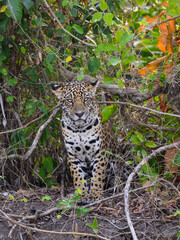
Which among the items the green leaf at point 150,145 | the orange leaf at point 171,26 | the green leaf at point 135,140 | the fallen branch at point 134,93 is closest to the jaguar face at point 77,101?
the fallen branch at point 134,93

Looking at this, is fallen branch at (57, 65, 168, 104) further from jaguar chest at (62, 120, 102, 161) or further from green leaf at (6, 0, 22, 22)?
green leaf at (6, 0, 22, 22)

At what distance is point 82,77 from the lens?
4.88 metres

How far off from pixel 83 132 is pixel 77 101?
49 cm

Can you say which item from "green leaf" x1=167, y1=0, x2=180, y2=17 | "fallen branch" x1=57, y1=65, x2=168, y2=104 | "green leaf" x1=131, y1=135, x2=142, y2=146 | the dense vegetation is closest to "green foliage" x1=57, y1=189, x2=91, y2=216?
the dense vegetation

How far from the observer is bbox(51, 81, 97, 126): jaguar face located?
18.4ft

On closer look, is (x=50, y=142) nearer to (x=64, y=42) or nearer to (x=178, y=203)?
(x=64, y=42)

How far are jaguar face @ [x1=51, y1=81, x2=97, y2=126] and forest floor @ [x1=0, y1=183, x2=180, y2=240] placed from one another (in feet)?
3.80

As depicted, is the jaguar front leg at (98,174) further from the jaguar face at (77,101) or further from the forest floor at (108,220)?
the jaguar face at (77,101)

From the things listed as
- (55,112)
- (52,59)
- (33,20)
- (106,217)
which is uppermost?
(33,20)

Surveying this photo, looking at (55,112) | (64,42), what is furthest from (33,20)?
(55,112)

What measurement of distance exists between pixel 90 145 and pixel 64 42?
1.47m

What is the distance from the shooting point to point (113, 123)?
6328 mm

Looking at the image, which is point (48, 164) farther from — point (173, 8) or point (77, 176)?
point (173, 8)

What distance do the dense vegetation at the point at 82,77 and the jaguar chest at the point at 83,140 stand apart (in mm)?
351
